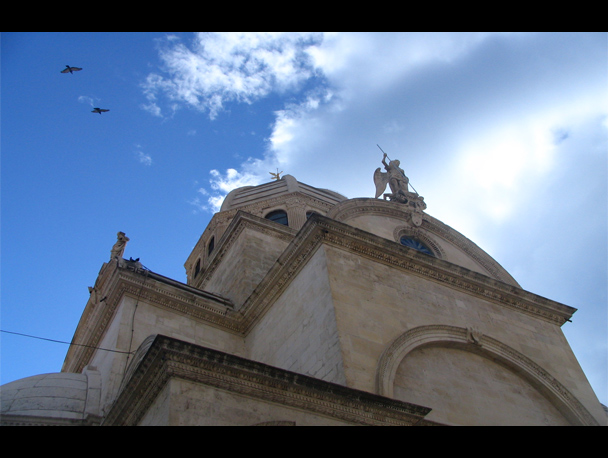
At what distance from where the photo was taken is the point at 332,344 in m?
11.6

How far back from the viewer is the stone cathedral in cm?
890

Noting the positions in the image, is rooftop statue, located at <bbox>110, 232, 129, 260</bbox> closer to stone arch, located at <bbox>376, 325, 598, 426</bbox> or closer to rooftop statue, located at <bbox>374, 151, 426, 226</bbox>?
rooftop statue, located at <bbox>374, 151, 426, 226</bbox>

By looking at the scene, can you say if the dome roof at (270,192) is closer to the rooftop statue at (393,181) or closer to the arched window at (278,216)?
the arched window at (278,216)

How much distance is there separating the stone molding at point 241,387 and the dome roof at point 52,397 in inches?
98.5

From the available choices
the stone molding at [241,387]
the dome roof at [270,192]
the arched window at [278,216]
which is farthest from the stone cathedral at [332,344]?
the dome roof at [270,192]

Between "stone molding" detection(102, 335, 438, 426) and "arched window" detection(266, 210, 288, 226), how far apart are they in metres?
15.9

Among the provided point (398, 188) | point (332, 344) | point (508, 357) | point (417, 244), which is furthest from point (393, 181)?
point (332, 344)

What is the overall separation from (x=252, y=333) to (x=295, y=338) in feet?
9.88

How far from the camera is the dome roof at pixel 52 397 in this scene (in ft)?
38.3
